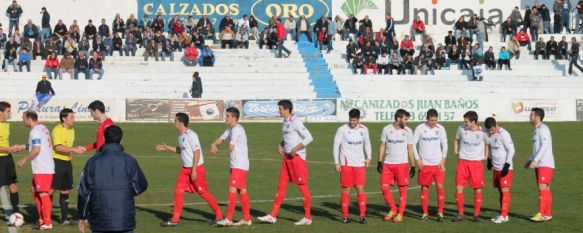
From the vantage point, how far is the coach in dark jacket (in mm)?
13570

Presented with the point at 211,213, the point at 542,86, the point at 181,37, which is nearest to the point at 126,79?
the point at 181,37

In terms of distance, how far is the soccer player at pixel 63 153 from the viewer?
65.0ft

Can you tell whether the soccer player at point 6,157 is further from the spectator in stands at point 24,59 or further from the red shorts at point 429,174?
the spectator in stands at point 24,59

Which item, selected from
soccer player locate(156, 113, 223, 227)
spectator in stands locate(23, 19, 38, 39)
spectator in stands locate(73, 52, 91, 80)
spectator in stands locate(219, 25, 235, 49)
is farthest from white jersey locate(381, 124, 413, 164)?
spectator in stands locate(23, 19, 38, 39)

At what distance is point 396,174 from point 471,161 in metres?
1.42

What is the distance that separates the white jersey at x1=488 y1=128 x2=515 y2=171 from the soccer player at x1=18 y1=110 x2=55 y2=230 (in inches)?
312

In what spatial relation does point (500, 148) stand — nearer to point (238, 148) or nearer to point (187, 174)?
point (238, 148)

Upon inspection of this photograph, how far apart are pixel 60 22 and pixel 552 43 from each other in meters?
25.4

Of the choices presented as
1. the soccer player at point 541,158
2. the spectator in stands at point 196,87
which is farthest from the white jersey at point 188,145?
the spectator in stands at point 196,87

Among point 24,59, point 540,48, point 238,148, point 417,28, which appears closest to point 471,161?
point 238,148

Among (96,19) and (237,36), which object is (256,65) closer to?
(237,36)

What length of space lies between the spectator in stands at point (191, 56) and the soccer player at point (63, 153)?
36090mm

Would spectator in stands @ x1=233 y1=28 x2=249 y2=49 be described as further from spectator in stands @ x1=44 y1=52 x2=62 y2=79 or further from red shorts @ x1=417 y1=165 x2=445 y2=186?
red shorts @ x1=417 y1=165 x2=445 y2=186

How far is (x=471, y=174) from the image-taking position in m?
21.3
